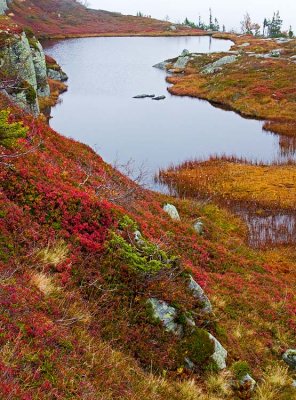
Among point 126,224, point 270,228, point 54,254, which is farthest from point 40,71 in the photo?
point 54,254

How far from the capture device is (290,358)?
11.7 metres

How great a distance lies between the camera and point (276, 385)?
1041 cm

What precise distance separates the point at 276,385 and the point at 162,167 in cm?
2750

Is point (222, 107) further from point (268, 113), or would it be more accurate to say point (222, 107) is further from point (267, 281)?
point (267, 281)

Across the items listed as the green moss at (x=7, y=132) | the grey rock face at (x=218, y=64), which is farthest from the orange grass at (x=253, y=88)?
the green moss at (x=7, y=132)

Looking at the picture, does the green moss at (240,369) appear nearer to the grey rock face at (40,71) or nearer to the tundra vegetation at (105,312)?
the tundra vegetation at (105,312)

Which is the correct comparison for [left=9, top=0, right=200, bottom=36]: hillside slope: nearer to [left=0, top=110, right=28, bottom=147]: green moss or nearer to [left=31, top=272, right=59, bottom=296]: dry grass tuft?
[left=0, top=110, right=28, bottom=147]: green moss

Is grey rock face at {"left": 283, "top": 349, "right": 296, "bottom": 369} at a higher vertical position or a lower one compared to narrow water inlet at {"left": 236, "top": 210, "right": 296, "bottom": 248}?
higher

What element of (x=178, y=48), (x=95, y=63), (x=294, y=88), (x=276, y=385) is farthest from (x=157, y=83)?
(x=276, y=385)

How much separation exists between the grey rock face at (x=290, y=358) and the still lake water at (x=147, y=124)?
2470cm

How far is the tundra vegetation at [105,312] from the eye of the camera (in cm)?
714

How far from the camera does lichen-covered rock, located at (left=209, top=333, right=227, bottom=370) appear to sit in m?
10.1

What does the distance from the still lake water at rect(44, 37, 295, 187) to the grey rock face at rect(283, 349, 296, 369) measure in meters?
24.7

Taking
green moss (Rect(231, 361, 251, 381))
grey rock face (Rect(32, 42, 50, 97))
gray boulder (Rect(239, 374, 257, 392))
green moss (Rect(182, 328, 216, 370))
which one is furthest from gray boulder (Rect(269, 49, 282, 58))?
gray boulder (Rect(239, 374, 257, 392))
